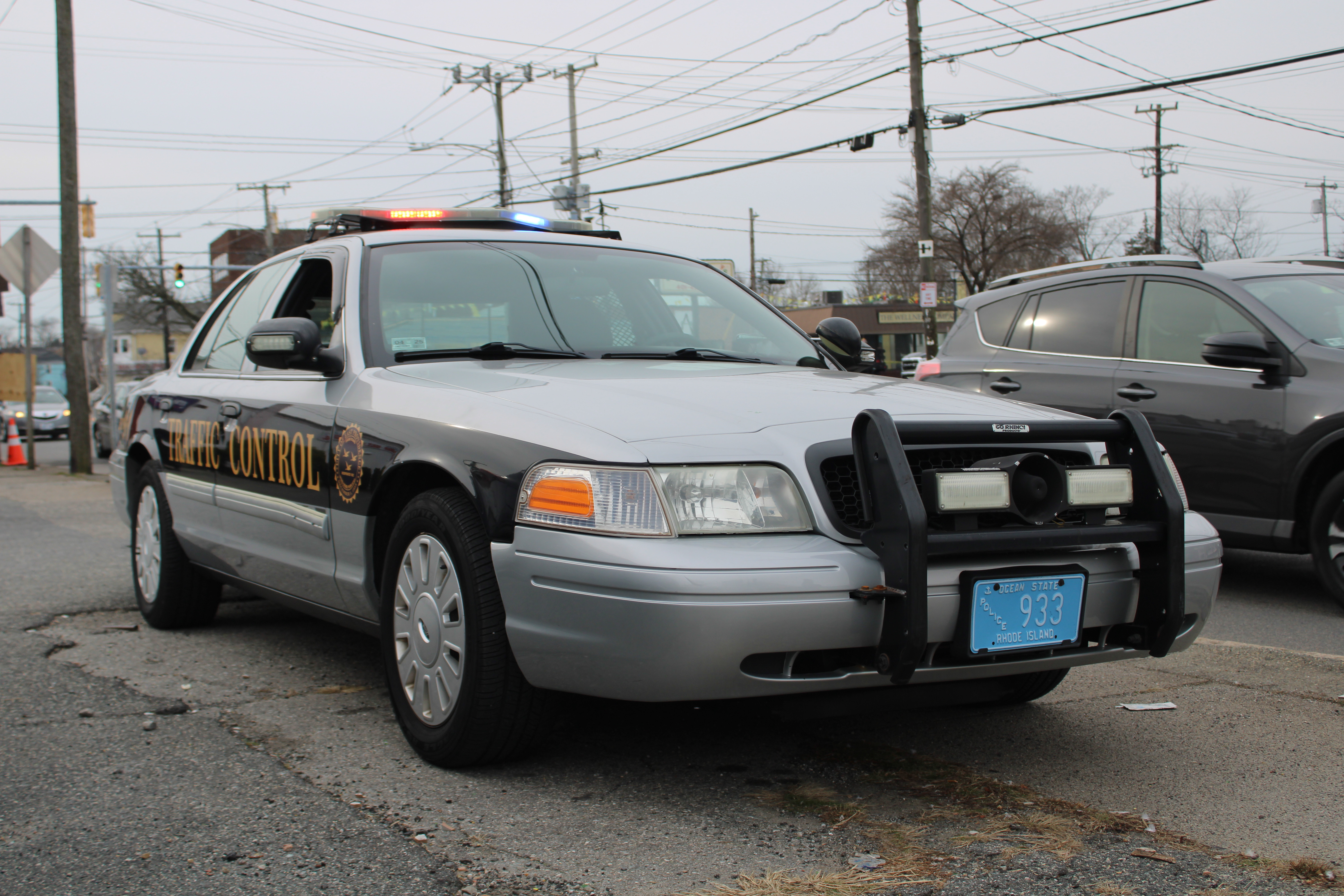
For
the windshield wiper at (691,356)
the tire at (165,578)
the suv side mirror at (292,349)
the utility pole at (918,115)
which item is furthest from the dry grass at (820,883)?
the utility pole at (918,115)

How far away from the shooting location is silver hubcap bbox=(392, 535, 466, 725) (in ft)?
10.3

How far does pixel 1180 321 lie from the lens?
6.37 meters

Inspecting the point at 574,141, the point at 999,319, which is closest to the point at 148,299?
the point at 574,141

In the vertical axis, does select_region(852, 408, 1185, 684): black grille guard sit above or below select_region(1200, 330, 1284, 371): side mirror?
below

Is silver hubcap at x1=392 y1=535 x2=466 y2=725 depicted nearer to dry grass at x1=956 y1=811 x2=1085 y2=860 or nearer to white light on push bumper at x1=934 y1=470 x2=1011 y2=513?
white light on push bumper at x1=934 y1=470 x2=1011 y2=513

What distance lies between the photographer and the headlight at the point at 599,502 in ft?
9.02

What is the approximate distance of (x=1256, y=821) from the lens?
9.41ft

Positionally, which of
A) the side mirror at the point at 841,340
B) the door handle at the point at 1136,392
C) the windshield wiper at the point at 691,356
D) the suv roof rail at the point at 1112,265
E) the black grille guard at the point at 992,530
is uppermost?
the suv roof rail at the point at 1112,265

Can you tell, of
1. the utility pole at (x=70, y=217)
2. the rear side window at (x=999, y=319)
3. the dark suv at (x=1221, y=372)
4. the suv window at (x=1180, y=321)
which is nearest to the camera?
the dark suv at (x=1221, y=372)

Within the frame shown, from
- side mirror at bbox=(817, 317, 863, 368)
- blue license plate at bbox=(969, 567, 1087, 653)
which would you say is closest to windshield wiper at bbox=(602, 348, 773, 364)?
side mirror at bbox=(817, 317, 863, 368)

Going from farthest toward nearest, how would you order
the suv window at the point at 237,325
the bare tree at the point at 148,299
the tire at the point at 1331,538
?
the bare tree at the point at 148,299, the tire at the point at 1331,538, the suv window at the point at 237,325

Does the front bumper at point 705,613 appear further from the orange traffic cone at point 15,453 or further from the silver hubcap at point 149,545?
the orange traffic cone at point 15,453

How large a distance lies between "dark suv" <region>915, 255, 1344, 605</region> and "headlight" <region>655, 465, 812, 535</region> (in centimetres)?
379

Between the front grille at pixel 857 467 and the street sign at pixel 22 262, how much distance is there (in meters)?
16.0
